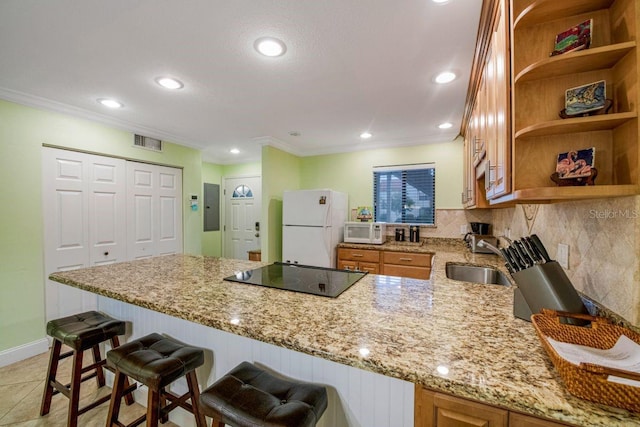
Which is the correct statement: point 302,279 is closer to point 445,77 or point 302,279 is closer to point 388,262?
point 445,77

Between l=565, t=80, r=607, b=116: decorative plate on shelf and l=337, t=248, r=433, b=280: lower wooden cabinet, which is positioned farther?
l=337, t=248, r=433, b=280: lower wooden cabinet

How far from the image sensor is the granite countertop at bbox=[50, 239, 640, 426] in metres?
0.65

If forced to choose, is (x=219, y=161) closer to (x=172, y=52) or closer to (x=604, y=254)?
(x=172, y=52)

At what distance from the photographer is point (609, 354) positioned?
75 cm

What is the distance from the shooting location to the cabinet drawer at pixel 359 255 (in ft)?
11.2

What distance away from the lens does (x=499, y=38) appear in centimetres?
120

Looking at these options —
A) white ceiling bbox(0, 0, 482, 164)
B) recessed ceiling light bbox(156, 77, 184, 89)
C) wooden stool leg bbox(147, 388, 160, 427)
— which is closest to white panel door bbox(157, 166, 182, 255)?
white ceiling bbox(0, 0, 482, 164)

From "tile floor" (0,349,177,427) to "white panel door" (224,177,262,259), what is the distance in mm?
3026

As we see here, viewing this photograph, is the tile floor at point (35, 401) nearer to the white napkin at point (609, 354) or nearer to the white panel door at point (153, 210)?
the white panel door at point (153, 210)

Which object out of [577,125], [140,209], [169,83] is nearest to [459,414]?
[577,125]

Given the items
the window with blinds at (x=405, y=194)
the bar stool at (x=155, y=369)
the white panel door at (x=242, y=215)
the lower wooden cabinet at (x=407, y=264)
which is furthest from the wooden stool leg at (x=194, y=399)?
the white panel door at (x=242, y=215)

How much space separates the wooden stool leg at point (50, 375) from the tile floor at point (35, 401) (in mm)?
51

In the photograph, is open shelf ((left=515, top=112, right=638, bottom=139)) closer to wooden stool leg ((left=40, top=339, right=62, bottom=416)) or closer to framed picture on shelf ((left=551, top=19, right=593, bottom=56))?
framed picture on shelf ((left=551, top=19, right=593, bottom=56))

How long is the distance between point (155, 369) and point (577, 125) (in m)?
1.91
